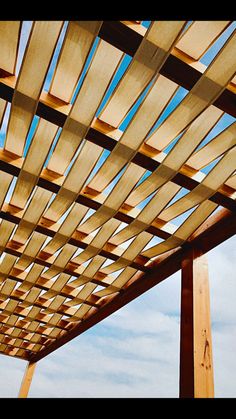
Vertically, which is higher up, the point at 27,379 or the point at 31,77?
the point at 31,77

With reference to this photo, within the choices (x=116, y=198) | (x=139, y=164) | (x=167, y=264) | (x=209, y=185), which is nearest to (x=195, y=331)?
(x=167, y=264)

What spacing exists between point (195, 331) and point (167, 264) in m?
1.17

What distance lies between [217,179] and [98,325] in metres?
5.06

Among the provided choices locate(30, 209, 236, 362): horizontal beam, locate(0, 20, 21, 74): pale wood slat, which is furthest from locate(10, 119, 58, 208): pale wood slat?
locate(30, 209, 236, 362): horizontal beam

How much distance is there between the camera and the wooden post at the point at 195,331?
3.22m

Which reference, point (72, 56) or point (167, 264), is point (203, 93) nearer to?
point (72, 56)

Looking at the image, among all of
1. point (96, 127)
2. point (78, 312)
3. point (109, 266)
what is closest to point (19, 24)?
point (96, 127)

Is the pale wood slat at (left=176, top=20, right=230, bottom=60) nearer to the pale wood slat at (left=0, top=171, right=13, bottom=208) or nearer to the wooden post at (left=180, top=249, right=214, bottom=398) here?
the pale wood slat at (left=0, top=171, right=13, bottom=208)

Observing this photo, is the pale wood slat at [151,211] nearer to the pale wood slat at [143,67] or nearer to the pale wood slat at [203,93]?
the pale wood slat at [203,93]

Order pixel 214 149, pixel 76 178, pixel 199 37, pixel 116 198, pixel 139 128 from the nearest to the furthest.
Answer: pixel 199 37, pixel 139 128, pixel 214 149, pixel 76 178, pixel 116 198

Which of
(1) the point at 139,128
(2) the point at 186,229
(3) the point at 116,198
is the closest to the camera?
(1) the point at 139,128

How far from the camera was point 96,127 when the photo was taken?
9.49ft

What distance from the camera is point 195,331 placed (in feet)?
11.4

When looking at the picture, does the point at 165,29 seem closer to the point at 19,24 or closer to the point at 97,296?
the point at 19,24
